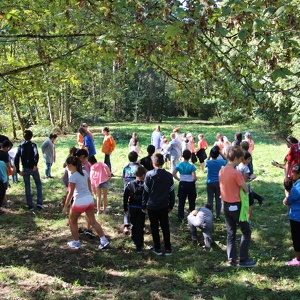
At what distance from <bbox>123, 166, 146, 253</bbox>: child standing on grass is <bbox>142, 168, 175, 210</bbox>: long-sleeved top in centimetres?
27

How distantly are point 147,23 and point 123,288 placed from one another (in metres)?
3.91

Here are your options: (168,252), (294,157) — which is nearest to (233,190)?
(168,252)

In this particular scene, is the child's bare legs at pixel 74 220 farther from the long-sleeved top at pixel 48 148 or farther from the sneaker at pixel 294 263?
the long-sleeved top at pixel 48 148

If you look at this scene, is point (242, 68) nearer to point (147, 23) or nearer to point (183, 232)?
point (147, 23)

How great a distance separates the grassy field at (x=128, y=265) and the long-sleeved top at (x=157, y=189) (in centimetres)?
105

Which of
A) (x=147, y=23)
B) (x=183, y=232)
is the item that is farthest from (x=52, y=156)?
(x=147, y=23)

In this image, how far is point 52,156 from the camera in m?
11.8

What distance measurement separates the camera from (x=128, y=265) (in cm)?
589

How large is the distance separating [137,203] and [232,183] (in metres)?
1.81

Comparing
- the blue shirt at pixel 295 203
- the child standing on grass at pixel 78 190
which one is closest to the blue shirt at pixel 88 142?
the child standing on grass at pixel 78 190

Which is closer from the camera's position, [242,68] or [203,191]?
[242,68]

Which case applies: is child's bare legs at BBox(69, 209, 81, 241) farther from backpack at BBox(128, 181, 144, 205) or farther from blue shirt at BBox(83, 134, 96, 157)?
blue shirt at BBox(83, 134, 96, 157)

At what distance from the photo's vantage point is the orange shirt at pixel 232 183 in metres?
5.34

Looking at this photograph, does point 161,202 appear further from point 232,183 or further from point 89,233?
point 89,233
